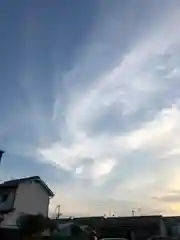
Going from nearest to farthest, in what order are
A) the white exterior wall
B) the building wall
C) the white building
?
the white exterior wall → the white building → the building wall

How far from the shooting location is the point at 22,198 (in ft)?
88.4

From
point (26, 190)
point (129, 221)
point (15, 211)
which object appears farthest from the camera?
point (129, 221)

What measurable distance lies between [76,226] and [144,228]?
7.72 metres

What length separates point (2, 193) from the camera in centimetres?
2684

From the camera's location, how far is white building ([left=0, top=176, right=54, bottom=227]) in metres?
25.2

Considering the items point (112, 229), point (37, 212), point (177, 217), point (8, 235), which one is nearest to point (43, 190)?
point (37, 212)

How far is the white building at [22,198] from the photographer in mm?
25219

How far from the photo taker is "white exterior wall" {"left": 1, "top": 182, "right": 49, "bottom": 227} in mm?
25064

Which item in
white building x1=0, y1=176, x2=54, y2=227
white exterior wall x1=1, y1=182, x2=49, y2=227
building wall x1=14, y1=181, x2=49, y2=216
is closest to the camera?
white exterior wall x1=1, y1=182, x2=49, y2=227

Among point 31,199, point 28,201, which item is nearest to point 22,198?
point 28,201

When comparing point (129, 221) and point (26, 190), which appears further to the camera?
point (129, 221)

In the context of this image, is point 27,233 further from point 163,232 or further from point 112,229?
point 163,232

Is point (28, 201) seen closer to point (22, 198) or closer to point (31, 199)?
point (31, 199)

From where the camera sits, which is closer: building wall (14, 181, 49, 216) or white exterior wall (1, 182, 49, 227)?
white exterior wall (1, 182, 49, 227)
